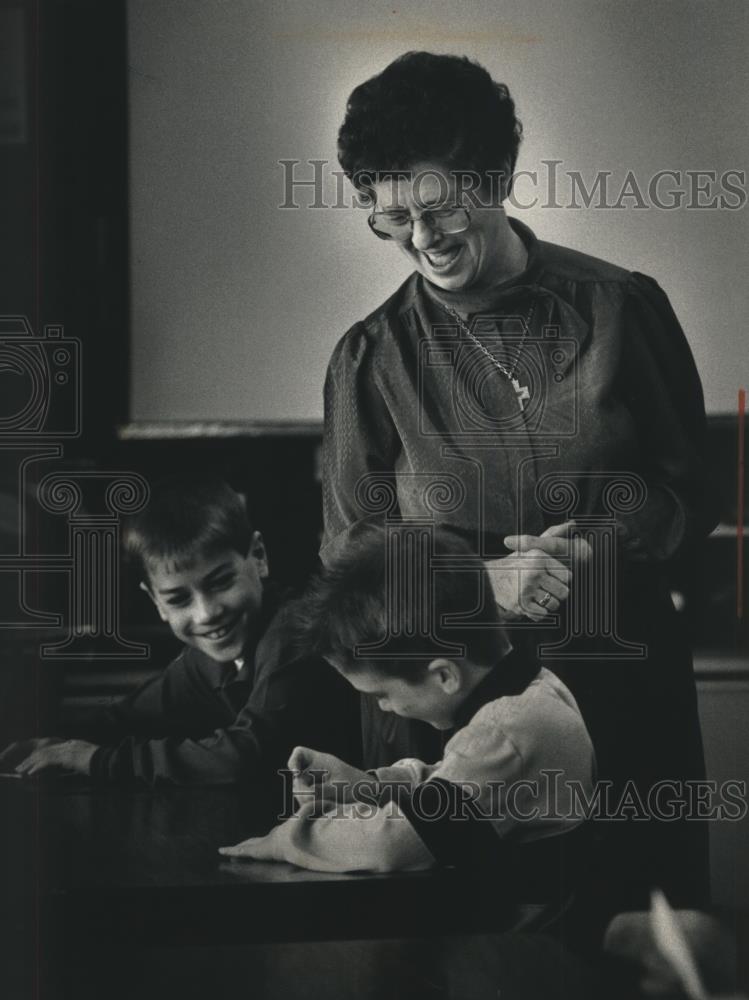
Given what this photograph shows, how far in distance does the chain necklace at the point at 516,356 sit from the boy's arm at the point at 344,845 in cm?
64

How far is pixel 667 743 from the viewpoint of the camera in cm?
175

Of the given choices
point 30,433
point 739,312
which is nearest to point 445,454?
point 739,312

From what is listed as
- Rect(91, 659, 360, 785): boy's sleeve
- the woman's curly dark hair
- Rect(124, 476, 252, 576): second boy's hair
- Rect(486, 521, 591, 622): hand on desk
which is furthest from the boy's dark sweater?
the woman's curly dark hair

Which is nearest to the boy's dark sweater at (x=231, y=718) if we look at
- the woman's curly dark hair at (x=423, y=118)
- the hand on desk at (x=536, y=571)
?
the hand on desk at (x=536, y=571)

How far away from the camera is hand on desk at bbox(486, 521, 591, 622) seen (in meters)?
1.71

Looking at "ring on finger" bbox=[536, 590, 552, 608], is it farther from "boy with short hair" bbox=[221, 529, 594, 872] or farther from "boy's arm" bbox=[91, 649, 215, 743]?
"boy's arm" bbox=[91, 649, 215, 743]

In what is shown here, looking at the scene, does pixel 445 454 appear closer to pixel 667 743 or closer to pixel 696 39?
pixel 667 743

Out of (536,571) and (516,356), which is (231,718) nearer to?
(536,571)

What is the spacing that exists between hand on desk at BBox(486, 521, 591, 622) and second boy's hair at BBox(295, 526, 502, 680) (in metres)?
0.02

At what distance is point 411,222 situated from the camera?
1711mm

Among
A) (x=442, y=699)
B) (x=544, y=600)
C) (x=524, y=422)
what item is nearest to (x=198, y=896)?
(x=442, y=699)

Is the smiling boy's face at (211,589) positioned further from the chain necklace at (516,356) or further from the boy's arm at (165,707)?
the chain necklace at (516,356)

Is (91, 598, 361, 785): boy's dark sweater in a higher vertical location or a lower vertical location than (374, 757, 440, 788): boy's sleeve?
higher

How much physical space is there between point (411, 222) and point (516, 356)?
0.80ft
